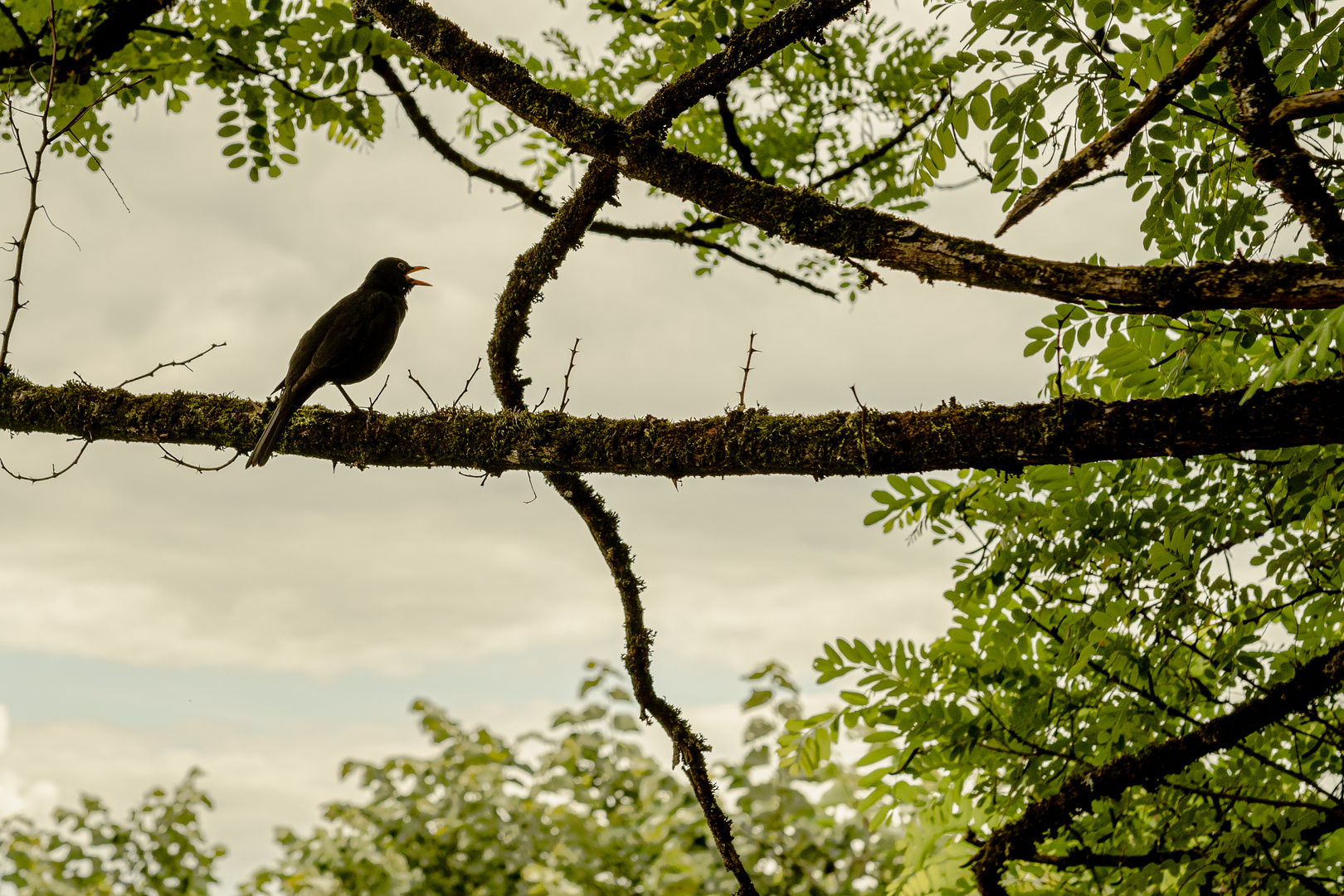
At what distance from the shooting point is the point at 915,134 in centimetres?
738

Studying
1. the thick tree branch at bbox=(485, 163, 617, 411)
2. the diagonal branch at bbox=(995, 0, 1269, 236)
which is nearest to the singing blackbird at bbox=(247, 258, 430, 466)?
the thick tree branch at bbox=(485, 163, 617, 411)

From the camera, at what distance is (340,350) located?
17.3 feet

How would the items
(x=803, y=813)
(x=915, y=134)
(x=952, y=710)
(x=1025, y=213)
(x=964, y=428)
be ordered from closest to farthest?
(x=1025, y=213), (x=964, y=428), (x=952, y=710), (x=803, y=813), (x=915, y=134)

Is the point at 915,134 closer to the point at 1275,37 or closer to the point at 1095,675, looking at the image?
the point at 1275,37

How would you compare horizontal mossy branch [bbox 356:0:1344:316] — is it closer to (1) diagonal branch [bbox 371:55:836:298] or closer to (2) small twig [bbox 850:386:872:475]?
(2) small twig [bbox 850:386:872:475]

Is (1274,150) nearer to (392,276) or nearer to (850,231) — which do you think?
(850,231)

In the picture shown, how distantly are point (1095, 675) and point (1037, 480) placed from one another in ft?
2.73

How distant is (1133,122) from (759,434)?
4.90 ft

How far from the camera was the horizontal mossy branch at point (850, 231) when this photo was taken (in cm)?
277

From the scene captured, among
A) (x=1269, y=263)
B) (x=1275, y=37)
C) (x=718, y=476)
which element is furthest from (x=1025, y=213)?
(x=1275, y=37)

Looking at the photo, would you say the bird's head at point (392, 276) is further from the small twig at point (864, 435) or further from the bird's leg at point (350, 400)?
Answer: the small twig at point (864, 435)

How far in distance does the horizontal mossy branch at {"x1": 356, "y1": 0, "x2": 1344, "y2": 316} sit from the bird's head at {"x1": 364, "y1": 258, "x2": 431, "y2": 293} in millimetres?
2479

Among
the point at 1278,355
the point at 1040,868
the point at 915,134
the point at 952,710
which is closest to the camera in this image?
the point at 1278,355

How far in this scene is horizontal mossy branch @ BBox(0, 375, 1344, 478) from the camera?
2.94m
